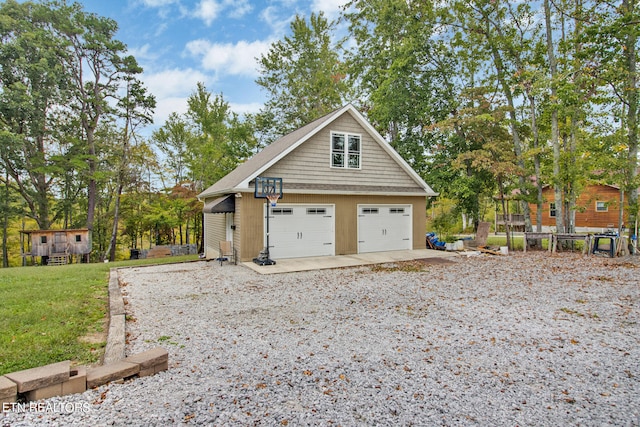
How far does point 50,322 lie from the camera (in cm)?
461

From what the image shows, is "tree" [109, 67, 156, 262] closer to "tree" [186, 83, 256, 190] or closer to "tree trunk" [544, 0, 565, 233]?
"tree" [186, 83, 256, 190]

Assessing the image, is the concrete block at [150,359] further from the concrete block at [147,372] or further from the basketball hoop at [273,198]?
the basketball hoop at [273,198]

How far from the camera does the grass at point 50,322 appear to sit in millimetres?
3596

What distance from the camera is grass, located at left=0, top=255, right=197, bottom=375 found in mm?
3596

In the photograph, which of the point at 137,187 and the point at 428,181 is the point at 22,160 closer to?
the point at 137,187

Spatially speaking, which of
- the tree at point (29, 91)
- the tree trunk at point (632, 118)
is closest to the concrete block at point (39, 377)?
the tree trunk at point (632, 118)

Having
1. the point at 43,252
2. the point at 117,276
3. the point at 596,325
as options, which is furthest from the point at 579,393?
the point at 43,252

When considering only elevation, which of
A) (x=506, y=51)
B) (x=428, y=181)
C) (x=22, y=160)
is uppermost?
(x=506, y=51)

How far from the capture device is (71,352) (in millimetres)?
3740

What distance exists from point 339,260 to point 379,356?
23.2ft

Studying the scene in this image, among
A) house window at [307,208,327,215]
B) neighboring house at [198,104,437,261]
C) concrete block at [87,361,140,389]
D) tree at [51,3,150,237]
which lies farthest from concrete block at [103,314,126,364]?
tree at [51,3,150,237]

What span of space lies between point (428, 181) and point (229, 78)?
14456 mm

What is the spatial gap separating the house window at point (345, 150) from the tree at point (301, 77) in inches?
415

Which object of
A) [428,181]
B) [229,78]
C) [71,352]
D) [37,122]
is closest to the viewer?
[71,352]
